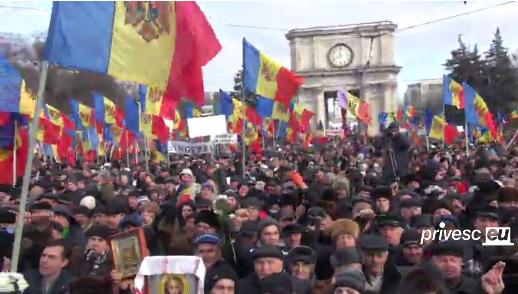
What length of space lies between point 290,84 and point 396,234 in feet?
32.5

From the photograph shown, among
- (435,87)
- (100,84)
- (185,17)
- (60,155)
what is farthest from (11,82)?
(435,87)

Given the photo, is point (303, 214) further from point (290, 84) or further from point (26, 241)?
point (290, 84)

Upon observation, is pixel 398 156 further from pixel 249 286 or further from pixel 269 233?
pixel 249 286

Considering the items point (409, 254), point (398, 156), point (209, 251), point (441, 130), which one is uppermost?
point (441, 130)

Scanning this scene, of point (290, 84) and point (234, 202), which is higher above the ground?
point (290, 84)

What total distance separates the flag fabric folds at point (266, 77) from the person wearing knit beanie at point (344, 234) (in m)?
8.82

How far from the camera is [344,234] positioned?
7637 millimetres

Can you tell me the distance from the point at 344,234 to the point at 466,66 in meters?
57.5

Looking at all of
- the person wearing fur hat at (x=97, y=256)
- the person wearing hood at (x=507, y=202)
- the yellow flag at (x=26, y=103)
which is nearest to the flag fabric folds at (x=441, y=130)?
the yellow flag at (x=26, y=103)

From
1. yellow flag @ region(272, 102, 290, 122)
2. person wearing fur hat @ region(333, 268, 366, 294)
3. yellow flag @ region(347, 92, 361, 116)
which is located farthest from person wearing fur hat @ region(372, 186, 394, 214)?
yellow flag @ region(347, 92, 361, 116)

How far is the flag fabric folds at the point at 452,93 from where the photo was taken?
23.0m

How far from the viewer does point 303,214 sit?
11.0 metres

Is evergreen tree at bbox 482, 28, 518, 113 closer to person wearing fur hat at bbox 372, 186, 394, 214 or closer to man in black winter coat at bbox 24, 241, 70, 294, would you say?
person wearing fur hat at bbox 372, 186, 394, 214

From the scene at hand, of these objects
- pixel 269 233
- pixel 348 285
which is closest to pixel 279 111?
pixel 269 233
